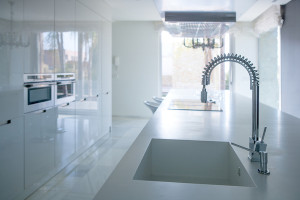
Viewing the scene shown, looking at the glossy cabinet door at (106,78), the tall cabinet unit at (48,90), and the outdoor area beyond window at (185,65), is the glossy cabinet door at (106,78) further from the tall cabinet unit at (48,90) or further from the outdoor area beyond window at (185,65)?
the outdoor area beyond window at (185,65)

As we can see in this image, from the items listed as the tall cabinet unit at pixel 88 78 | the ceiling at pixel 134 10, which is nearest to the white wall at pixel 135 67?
the ceiling at pixel 134 10

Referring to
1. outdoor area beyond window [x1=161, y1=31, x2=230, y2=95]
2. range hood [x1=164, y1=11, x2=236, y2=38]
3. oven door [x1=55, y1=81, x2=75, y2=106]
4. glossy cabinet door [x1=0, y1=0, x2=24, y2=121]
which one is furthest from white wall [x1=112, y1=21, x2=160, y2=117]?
glossy cabinet door [x1=0, y1=0, x2=24, y2=121]

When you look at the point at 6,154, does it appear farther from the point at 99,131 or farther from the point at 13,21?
the point at 99,131

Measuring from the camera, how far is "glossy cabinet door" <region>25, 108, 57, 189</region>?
294cm

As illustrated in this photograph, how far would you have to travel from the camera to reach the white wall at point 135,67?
865cm

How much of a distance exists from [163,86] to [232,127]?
6.90 meters

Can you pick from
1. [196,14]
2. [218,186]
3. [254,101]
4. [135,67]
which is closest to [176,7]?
[196,14]

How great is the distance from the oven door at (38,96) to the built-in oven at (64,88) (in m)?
0.16

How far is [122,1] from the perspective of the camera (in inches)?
241

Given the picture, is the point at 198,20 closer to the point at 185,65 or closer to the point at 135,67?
the point at 135,67

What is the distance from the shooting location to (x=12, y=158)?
105 inches

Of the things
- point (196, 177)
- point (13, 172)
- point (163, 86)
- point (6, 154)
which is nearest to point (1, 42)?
point (6, 154)

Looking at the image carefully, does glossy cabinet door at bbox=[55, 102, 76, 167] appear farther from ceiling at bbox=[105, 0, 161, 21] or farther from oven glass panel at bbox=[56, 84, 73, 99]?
ceiling at bbox=[105, 0, 161, 21]

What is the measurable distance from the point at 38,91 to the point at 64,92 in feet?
2.45
